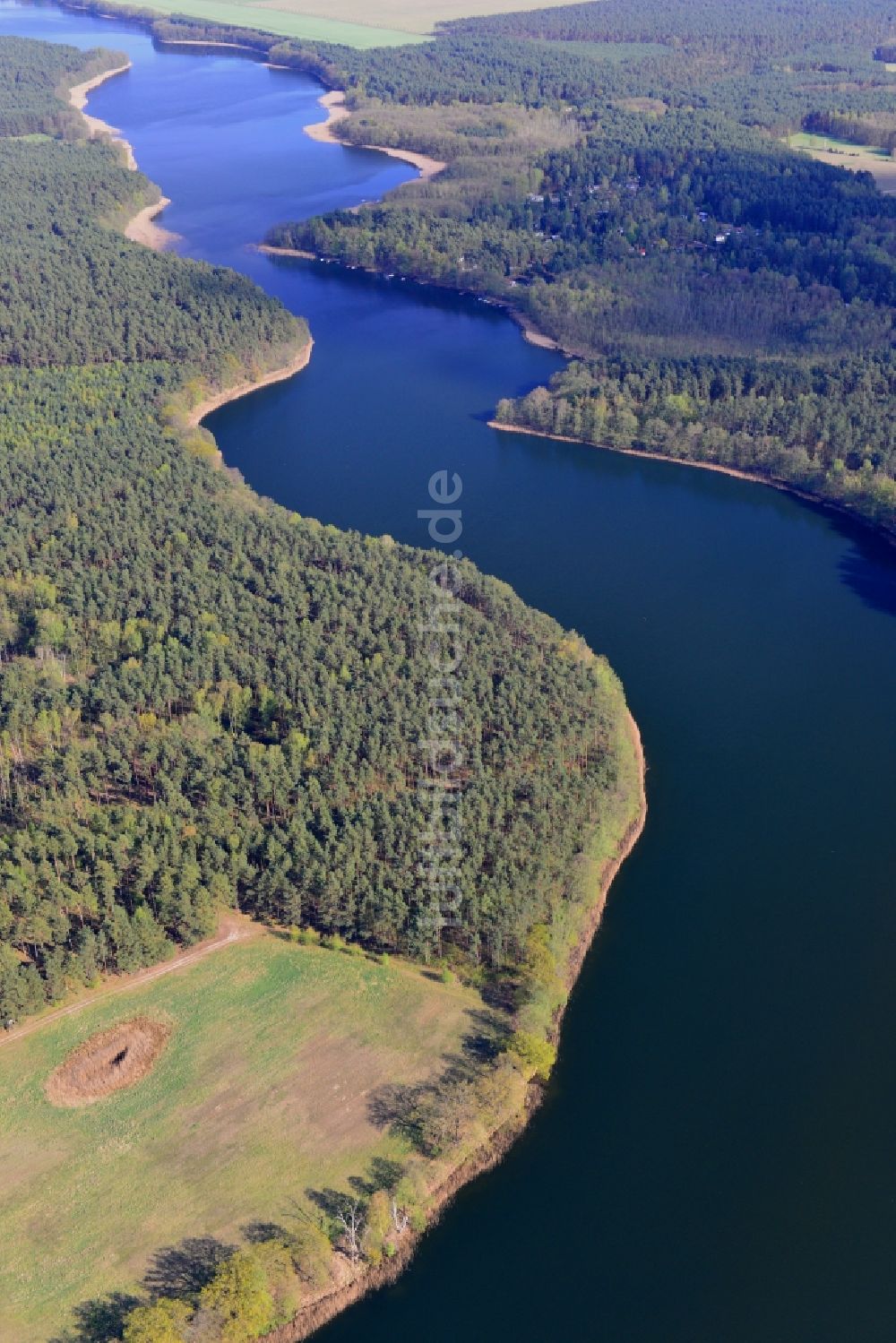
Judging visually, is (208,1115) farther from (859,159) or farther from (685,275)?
(859,159)

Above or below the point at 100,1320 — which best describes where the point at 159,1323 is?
above

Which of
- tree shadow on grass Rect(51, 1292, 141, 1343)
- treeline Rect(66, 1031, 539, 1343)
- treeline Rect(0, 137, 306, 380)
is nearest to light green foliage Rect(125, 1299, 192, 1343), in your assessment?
treeline Rect(66, 1031, 539, 1343)

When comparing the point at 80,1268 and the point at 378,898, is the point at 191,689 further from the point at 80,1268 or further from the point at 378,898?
the point at 80,1268

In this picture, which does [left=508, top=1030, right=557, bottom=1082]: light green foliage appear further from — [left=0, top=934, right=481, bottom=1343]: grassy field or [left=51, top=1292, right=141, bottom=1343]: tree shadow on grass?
[left=51, top=1292, right=141, bottom=1343]: tree shadow on grass

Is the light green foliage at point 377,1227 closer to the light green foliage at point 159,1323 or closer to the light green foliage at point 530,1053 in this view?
the light green foliage at point 159,1323

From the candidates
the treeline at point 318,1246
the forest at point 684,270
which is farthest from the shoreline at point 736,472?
the treeline at point 318,1246

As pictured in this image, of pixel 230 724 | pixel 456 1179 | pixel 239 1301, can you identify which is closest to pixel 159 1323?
pixel 239 1301
